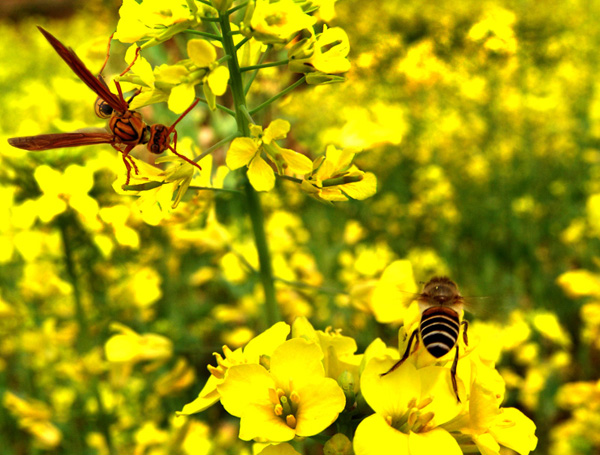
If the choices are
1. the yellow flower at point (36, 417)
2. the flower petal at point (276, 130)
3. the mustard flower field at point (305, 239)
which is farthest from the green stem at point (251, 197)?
the yellow flower at point (36, 417)

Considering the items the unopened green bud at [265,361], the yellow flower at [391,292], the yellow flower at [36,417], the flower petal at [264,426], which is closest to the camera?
the flower petal at [264,426]

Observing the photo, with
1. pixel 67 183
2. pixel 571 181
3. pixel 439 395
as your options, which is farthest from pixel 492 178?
pixel 439 395

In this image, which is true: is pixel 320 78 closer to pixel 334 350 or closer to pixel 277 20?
pixel 277 20

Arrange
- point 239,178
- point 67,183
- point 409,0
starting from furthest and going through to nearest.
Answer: point 409,0 < point 67,183 < point 239,178

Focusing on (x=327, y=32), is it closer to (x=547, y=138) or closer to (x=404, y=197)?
(x=404, y=197)

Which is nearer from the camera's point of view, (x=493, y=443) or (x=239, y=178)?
(x=493, y=443)

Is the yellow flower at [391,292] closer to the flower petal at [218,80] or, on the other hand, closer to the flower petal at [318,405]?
the flower petal at [318,405]
